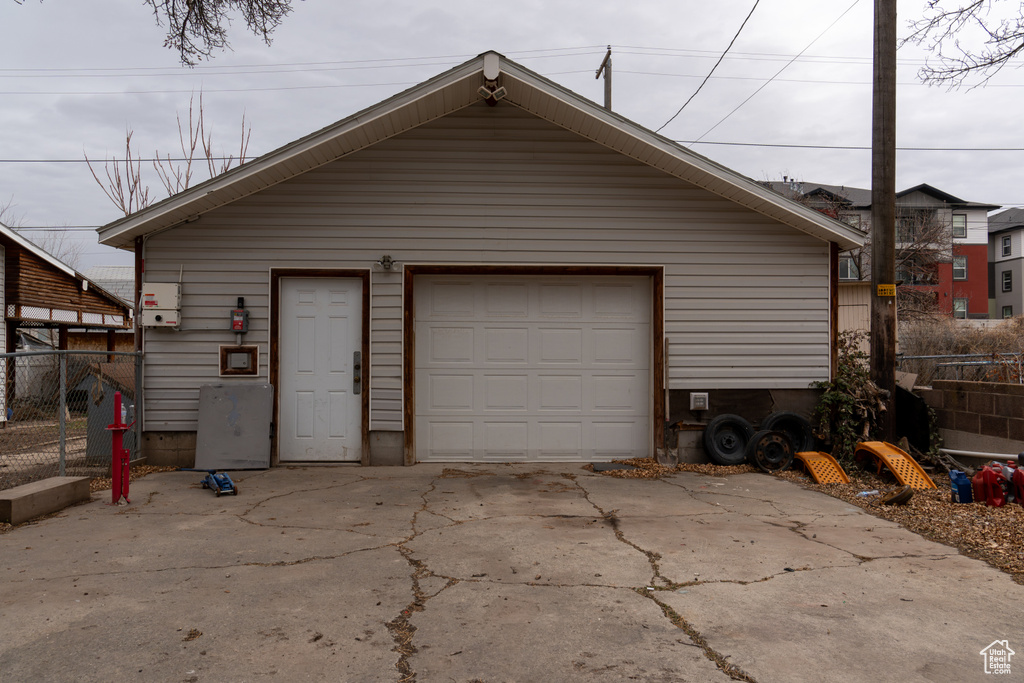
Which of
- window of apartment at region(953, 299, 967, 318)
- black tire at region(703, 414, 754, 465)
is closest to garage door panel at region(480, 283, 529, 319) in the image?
black tire at region(703, 414, 754, 465)

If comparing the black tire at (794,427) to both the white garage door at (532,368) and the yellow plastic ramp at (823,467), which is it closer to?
the yellow plastic ramp at (823,467)

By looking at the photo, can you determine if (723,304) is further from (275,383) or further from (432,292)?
(275,383)

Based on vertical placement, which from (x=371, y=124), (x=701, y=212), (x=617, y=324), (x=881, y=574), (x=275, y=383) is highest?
(x=371, y=124)

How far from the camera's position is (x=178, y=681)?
109 inches

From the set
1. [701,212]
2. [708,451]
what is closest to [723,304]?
[701,212]

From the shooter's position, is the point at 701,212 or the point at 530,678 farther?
the point at 701,212

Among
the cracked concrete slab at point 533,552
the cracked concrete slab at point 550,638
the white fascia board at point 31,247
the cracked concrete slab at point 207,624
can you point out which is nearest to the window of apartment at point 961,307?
the cracked concrete slab at point 533,552

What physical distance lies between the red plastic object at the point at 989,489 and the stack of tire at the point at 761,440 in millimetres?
2091

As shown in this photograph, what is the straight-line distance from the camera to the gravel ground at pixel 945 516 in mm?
4570

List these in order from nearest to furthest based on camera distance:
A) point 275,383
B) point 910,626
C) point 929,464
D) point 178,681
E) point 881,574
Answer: point 178,681, point 910,626, point 881,574, point 929,464, point 275,383

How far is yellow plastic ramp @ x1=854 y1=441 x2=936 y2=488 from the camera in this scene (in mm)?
6531

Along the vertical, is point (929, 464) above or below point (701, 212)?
below

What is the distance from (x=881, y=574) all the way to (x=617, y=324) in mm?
4564

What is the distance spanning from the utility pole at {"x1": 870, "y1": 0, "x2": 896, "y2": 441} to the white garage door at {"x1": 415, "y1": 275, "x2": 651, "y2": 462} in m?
2.58
